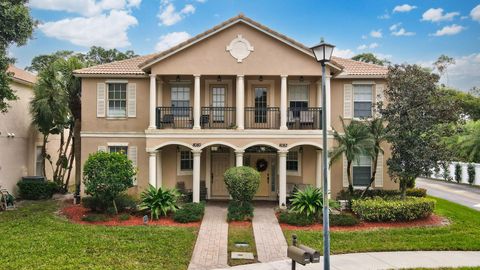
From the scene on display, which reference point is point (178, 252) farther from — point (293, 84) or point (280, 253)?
point (293, 84)

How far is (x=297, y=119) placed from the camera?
18.5 m

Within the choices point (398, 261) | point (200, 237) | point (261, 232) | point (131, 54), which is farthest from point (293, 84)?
point (131, 54)

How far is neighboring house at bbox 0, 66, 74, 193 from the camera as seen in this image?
1967cm

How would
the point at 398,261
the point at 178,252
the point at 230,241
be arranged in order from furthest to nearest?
the point at 230,241 < the point at 178,252 < the point at 398,261

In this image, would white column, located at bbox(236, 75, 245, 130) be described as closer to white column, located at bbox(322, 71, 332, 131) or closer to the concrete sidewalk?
white column, located at bbox(322, 71, 332, 131)

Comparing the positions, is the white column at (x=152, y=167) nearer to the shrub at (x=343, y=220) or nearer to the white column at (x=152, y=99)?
the white column at (x=152, y=99)

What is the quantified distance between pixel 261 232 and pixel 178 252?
142 inches

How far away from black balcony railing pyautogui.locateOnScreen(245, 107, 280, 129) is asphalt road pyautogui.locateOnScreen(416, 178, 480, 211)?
35.6 feet

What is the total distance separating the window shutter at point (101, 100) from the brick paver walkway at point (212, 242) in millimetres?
7302

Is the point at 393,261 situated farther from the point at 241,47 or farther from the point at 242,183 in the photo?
the point at 241,47

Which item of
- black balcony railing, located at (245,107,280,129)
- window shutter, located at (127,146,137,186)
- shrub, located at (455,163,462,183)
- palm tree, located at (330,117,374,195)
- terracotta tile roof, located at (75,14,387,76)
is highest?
terracotta tile roof, located at (75,14,387,76)

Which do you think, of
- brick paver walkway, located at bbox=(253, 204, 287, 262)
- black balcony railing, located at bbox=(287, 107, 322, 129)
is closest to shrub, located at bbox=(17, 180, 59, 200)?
brick paver walkway, located at bbox=(253, 204, 287, 262)

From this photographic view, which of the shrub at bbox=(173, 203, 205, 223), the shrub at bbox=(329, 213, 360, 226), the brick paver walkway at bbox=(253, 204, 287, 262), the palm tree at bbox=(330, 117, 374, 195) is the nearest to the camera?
the brick paver walkway at bbox=(253, 204, 287, 262)

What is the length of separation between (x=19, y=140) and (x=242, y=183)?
14.0 meters
